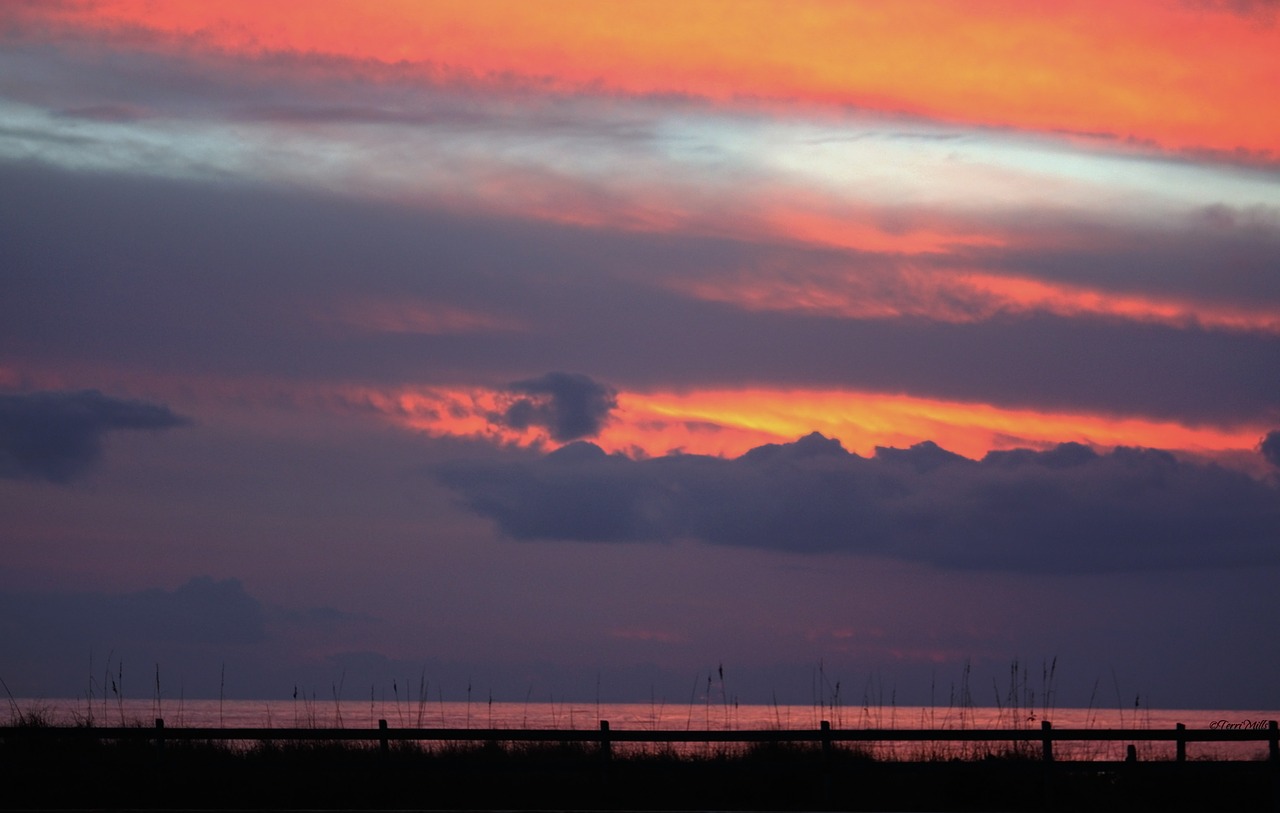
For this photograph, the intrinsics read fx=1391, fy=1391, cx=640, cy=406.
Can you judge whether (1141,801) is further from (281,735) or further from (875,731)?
(281,735)

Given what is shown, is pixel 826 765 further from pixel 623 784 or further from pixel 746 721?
pixel 746 721

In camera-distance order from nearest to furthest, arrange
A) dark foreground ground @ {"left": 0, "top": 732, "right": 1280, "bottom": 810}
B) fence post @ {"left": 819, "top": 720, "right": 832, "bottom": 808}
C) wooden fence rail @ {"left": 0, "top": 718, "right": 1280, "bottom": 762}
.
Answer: fence post @ {"left": 819, "top": 720, "right": 832, "bottom": 808}
dark foreground ground @ {"left": 0, "top": 732, "right": 1280, "bottom": 810}
wooden fence rail @ {"left": 0, "top": 718, "right": 1280, "bottom": 762}

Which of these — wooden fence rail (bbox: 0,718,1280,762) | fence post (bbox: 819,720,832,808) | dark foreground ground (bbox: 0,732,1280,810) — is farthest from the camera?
wooden fence rail (bbox: 0,718,1280,762)

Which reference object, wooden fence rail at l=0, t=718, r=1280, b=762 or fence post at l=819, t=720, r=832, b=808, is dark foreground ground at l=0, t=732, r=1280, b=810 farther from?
wooden fence rail at l=0, t=718, r=1280, b=762

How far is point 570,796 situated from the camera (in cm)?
1967

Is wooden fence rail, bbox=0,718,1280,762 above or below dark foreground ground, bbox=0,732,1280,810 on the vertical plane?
above

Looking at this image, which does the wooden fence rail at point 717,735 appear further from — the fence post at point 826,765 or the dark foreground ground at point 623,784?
the dark foreground ground at point 623,784

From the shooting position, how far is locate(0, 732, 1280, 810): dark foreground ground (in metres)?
19.1

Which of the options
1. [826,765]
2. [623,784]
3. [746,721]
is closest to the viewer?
[826,765]

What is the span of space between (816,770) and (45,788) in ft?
35.6

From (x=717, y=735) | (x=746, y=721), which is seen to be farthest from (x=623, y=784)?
(x=746, y=721)

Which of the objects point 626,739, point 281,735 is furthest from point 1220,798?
point 281,735

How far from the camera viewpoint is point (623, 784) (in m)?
20.2

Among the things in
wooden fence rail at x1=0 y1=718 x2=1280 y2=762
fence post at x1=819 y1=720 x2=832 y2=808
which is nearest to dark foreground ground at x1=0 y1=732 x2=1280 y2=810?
fence post at x1=819 y1=720 x2=832 y2=808
